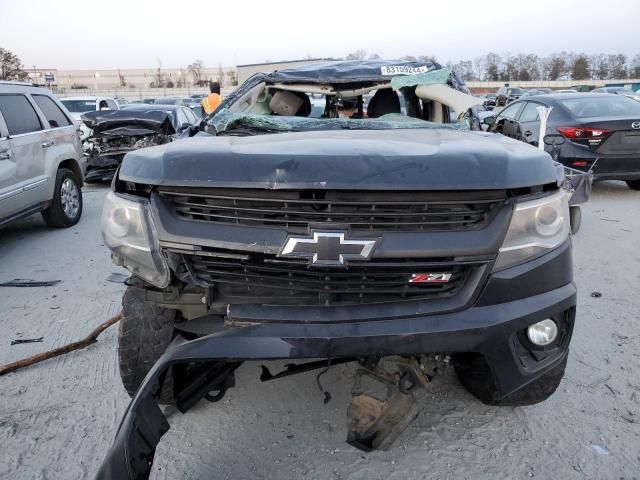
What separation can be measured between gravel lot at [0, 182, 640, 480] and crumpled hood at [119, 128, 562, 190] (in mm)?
1294

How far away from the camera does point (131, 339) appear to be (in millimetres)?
2410

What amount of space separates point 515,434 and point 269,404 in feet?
4.20

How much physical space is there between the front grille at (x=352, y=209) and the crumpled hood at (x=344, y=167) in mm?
55

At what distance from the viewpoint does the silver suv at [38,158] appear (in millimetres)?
5570

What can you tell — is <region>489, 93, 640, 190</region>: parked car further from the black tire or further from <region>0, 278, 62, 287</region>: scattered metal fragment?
<region>0, 278, 62, 287</region>: scattered metal fragment

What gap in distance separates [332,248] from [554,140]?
6.72m

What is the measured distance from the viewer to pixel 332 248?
188cm

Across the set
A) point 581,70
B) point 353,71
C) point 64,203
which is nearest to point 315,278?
point 353,71

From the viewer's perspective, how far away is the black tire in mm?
2281

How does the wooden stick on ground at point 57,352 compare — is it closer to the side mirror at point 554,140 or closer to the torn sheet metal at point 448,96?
the torn sheet metal at point 448,96

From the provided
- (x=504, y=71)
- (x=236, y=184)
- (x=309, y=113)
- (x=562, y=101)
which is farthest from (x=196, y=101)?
(x=504, y=71)

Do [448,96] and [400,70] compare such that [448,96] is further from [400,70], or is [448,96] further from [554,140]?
[554,140]

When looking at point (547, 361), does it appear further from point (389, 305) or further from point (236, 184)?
point (236, 184)

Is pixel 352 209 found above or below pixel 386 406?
above
